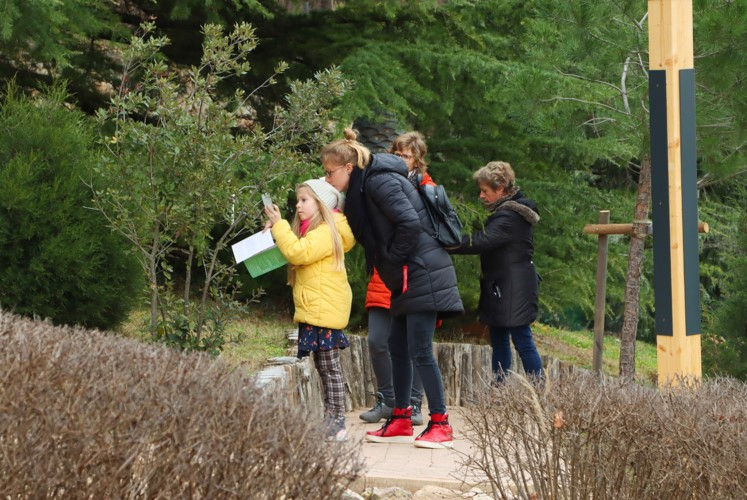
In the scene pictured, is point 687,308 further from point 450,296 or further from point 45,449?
point 45,449

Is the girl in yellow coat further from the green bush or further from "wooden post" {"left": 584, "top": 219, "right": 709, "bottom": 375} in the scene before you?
"wooden post" {"left": 584, "top": 219, "right": 709, "bottom": 375}

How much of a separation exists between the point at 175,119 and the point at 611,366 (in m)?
8.44

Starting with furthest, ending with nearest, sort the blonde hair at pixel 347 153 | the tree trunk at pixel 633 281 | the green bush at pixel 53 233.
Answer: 1. the tree trunk at pixel 633 281
2. the green bush at pixel 53 233
3. the blonde hair at pixel 347 153

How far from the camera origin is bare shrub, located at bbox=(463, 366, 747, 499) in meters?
3.63

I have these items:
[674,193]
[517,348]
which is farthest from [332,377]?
[674,193]

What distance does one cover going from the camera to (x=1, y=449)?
8.32 ft

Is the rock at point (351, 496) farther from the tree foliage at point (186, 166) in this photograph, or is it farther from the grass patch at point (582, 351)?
the grass patch at point (582, 351)

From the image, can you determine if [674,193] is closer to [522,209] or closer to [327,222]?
[522,209]

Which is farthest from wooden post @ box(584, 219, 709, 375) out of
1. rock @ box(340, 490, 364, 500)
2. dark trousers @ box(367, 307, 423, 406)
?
rock @ box(340, 490, 364, 500)

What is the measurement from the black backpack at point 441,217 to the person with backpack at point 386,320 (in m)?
0.14

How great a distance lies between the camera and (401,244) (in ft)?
19.0

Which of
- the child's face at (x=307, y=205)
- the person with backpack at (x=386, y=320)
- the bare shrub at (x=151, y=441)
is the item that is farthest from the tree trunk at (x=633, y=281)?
the bare shrub at (x=151, y=441)

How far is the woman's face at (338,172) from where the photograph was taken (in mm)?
5906

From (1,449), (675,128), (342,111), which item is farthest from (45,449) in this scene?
(342,111)
